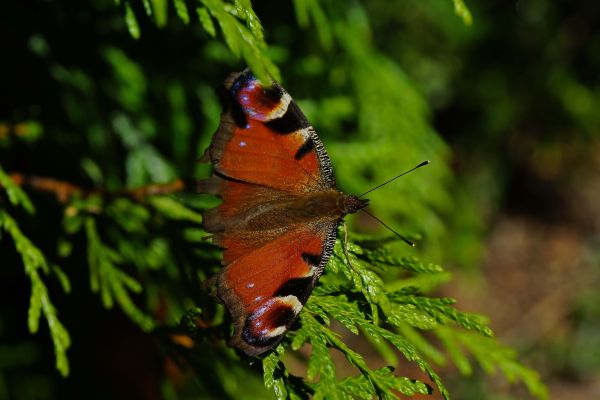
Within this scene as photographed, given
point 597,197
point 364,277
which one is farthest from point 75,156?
point 597,197

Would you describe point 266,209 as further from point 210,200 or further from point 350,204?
point 210,200

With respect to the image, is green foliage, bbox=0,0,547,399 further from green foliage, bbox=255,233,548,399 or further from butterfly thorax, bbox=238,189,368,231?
butterfly thorax, bbox=238,189,368,231

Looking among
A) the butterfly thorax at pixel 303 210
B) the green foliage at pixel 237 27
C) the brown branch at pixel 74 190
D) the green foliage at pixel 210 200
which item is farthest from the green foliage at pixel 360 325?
the brown branch at pixel 74 190

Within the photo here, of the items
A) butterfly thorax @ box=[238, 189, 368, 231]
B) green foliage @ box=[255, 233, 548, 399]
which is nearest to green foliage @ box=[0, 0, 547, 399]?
green foliage @ box=[255, 233, 548, 399]

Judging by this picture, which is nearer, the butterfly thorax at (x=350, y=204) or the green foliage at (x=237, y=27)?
the green foliage at (x=237, y=27)

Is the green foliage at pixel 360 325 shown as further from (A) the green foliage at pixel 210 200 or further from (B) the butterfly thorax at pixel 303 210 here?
(B) the butterfly thorax at pixel 303 210

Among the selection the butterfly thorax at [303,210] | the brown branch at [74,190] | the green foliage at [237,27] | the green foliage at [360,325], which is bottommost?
the green foliage at [360,325]

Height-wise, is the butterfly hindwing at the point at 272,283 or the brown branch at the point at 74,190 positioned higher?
the brown branch at the point at 74,190

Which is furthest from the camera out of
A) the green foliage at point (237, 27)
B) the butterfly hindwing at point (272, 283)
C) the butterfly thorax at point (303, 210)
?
the butterfly thorax at point (303, 210)
